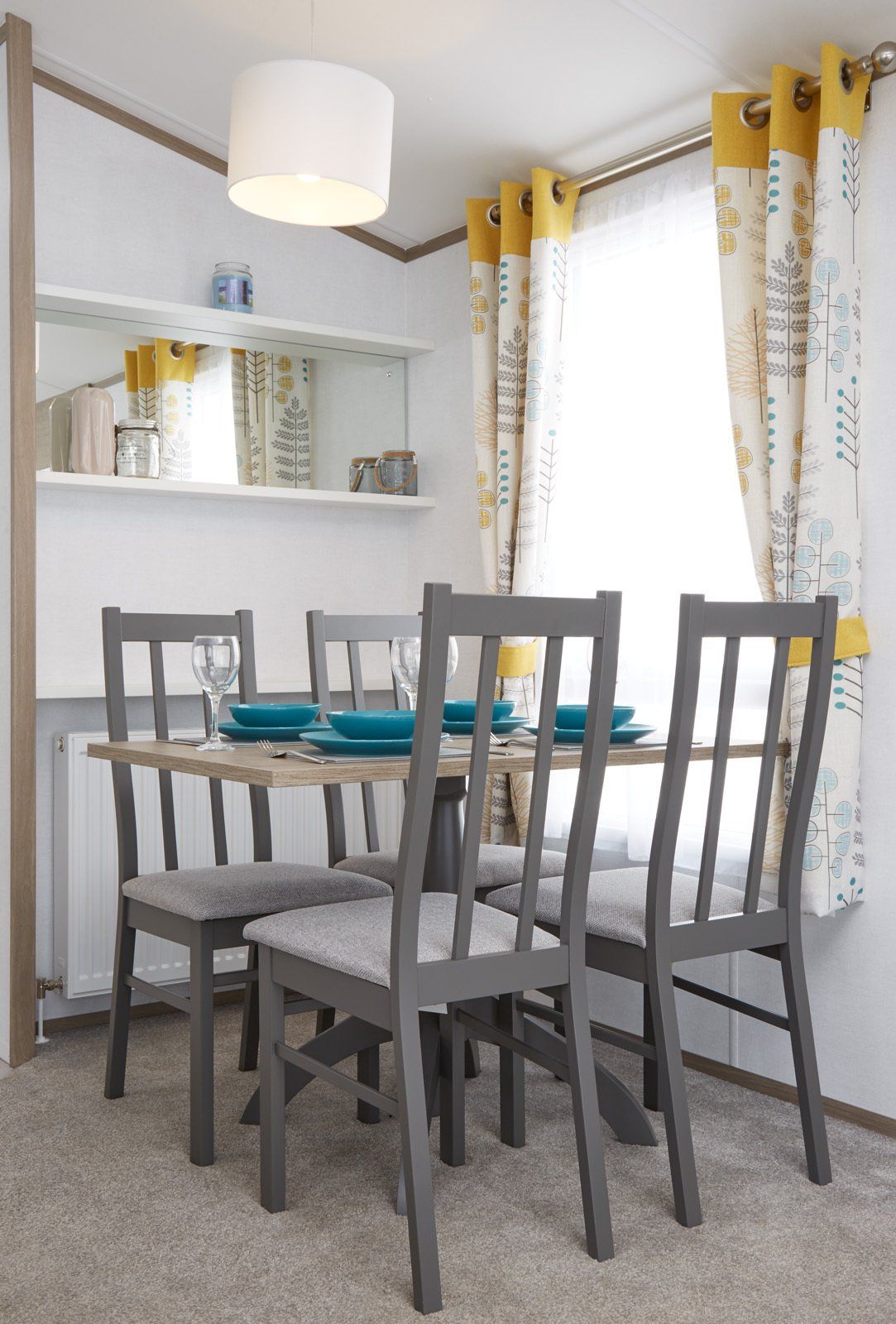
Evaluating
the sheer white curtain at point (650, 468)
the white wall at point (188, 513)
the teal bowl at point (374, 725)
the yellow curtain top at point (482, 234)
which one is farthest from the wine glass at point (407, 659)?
the yellow curtain top at point (482, 234)

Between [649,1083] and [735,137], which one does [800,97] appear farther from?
[649,1083]

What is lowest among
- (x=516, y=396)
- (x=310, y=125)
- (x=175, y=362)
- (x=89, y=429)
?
(x=89, y=429)

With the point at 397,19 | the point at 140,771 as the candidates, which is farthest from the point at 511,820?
the point at 397,19

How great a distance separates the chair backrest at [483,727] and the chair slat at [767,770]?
0.31 m

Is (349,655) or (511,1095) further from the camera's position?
(349,655)

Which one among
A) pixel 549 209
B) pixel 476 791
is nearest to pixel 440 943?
pixel 476 791

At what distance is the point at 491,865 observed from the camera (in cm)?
254

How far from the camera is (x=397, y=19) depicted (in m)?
2.55

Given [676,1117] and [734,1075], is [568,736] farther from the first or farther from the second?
[734,1075]

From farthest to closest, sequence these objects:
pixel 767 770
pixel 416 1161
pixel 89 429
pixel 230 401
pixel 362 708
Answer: pixel 230 401, pixel 89 429, pixel 362 708, pixel 767 770, pixel 416 1161

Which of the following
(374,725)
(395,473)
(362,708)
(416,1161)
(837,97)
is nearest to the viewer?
(416,1161)

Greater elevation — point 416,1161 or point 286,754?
point 286,754

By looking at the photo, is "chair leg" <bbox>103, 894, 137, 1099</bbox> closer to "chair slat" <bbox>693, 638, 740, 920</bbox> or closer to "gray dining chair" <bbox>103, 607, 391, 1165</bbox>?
"gray dining chair" <bbox>103, 607, 391, 1165</bbox>

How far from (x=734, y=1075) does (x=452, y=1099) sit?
806 mm
